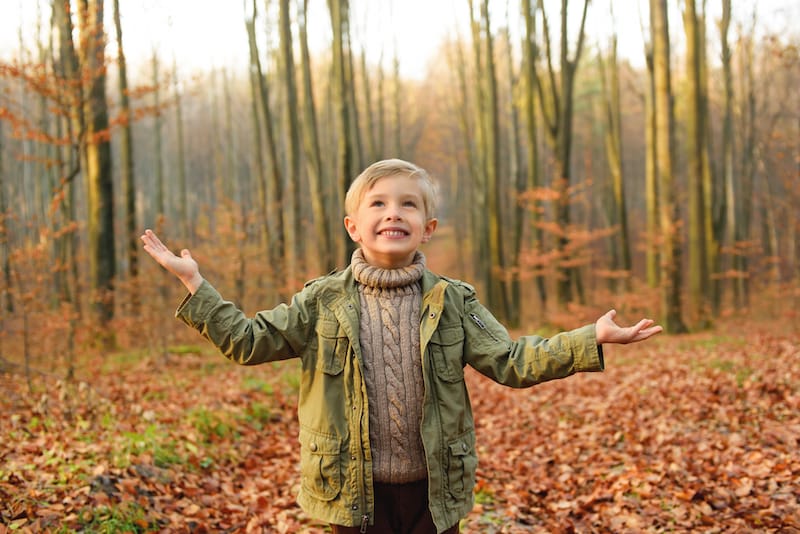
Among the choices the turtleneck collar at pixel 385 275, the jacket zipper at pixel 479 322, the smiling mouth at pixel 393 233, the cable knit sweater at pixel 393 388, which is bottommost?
the cable knit sweater at pixel 393 388

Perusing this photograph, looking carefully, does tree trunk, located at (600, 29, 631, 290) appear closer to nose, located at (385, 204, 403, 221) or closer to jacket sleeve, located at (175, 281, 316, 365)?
nose, located at (385, 204, 403, 221)

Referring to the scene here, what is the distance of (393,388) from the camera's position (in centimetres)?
235

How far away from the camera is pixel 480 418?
25.9ft

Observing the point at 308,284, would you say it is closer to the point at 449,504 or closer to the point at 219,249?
the point at 449,504

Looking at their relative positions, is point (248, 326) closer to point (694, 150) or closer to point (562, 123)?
point (694, 150)

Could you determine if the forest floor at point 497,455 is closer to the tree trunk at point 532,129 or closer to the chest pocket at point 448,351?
the chest pocket at point 448,351

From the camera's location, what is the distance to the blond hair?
7.96ft

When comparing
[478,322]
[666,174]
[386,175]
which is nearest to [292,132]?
[666,174]

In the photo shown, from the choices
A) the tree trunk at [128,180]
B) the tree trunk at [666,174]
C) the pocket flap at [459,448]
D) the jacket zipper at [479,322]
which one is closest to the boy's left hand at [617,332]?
the jacket zipper at [479,322]

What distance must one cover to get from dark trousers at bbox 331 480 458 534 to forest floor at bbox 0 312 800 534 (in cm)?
207

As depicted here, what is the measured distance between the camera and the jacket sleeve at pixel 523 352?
7.42 ft

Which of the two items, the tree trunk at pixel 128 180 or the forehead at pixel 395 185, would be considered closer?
the forehead at pixel 395 185

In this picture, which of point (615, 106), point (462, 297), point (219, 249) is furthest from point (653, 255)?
point (462, 297)

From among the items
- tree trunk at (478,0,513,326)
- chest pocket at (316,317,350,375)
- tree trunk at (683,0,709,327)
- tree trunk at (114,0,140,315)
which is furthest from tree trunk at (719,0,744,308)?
chest pocket at (316,317,350,375)
